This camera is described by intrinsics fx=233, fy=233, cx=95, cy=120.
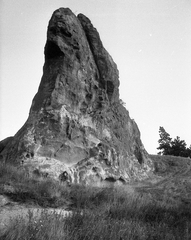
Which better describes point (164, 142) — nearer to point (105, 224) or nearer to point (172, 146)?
point (172, 146)

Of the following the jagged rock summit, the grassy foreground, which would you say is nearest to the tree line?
the jagged rock summit

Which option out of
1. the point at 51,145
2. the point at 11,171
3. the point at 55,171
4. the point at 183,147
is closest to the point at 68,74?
the point at 51,145

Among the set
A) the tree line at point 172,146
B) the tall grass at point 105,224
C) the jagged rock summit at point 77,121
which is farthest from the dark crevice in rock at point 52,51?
the tree line at point 172,146

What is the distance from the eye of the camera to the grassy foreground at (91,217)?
13.1ft

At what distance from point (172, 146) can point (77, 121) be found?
2426 centimetres

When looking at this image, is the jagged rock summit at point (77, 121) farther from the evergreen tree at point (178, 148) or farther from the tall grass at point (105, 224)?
the evergreen tree at point (178, 148)

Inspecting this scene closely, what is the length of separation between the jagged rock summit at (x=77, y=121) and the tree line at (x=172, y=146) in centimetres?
1587

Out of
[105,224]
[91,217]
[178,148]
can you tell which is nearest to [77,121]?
[91,217]

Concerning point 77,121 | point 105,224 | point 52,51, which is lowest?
point 105,224

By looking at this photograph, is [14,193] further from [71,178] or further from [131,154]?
[131,154]

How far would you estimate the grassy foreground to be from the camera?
3986mm

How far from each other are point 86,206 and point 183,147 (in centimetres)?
2867

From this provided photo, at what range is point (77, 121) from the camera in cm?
1324

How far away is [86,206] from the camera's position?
7.14 meters
